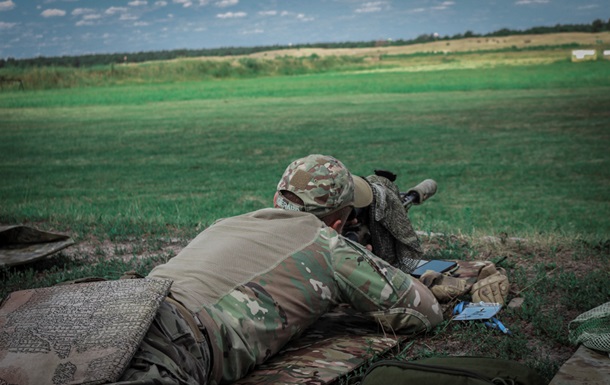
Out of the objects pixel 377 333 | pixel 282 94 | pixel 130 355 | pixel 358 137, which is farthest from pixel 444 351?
pixel 282 94

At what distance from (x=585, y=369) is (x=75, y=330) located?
213cm

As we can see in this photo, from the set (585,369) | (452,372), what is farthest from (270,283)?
(585,369)

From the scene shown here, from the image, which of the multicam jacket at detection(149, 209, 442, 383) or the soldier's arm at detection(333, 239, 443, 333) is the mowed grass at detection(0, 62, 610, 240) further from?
the multicam jacket at detection(149, 209, 442, 383)

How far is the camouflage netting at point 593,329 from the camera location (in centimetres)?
356

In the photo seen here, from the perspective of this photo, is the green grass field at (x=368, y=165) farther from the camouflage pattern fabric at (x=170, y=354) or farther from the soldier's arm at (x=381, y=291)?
the camouflage pattern fabric at (x=170, y=354)

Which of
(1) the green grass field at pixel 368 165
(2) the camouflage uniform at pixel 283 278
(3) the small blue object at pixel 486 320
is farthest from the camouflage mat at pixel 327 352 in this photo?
(3) the small blue object at pixel 486 320

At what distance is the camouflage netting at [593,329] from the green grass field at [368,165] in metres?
0.12

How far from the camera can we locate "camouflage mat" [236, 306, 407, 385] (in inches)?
136

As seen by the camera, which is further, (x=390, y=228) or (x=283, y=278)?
(x=390, y=228)

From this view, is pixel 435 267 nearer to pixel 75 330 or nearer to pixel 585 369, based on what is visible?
pixel 585 369

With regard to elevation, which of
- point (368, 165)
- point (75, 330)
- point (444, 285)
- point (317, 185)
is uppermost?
point (317, 185)

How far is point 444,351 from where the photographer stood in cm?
388

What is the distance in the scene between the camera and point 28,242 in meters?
6.15

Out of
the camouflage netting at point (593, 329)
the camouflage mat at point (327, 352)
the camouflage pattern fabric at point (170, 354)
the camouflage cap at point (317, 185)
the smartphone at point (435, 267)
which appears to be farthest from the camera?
the smartphone at point (435, 267)
